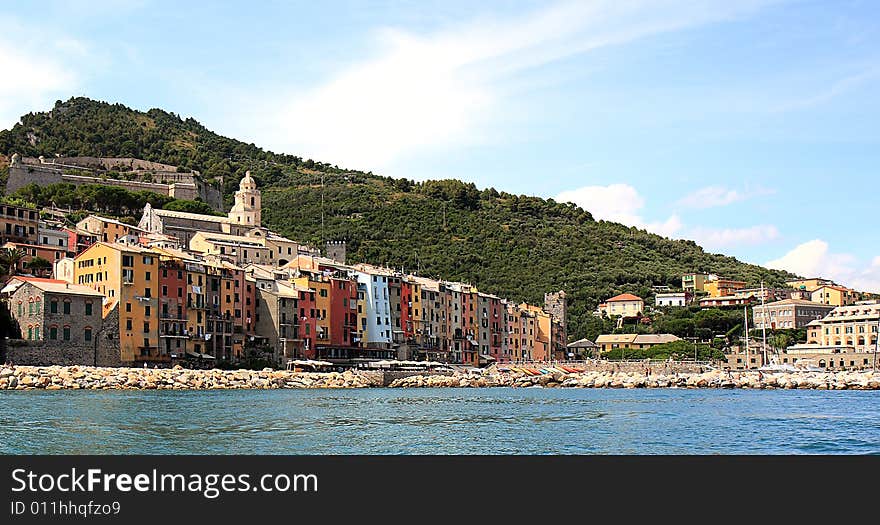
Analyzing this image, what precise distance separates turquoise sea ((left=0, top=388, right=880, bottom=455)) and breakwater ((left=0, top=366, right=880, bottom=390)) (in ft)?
11.9

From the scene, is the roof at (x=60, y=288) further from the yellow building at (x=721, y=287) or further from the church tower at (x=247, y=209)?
the yellow building at (x=721, y=287)

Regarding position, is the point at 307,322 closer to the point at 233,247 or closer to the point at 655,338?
the point at 233,247

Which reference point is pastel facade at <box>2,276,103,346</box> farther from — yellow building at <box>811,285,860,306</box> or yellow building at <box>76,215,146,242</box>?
yellow building at <box>811,285,860,306</box>

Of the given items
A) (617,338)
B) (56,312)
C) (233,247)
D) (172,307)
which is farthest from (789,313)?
(56,312)

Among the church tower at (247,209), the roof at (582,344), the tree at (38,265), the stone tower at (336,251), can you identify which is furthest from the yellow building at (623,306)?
the tree at (38,265)

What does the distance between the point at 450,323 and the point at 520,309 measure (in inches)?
447

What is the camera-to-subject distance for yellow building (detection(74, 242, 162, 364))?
53.7 meters

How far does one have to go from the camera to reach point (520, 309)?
88.9 m

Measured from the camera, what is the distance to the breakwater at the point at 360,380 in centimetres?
4634

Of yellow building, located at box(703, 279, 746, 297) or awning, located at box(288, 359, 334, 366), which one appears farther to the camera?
yellow building, located at box(703, 279, 746, 297)

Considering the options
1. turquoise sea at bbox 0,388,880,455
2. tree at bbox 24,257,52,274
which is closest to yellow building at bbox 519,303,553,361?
tree at bbox 24,257,52,274
